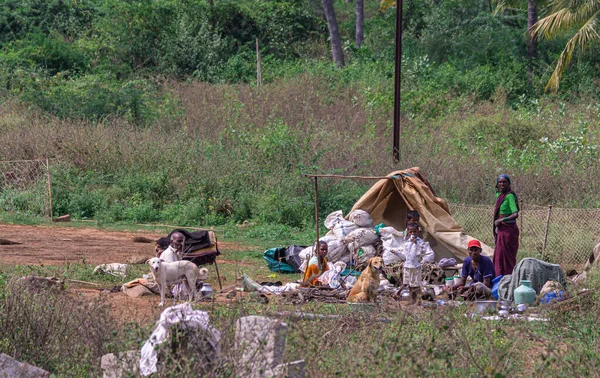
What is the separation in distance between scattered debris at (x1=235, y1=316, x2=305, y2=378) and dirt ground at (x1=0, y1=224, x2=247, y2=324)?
4467mm

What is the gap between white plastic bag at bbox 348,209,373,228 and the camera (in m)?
12.7

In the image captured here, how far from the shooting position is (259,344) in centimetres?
539

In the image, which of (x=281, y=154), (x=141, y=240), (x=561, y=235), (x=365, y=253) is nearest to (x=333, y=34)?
(x=281, y=154)

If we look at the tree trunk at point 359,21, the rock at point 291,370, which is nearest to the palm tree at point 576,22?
the tree trunk at point 359,21

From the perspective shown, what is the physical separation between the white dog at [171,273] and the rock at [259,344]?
3462mm

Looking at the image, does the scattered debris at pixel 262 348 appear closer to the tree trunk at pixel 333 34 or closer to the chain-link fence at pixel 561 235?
the chain-link fence at pixel 561 235

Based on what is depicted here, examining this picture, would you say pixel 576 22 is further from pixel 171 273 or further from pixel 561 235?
pixel 171 273

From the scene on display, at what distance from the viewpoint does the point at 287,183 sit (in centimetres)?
1770

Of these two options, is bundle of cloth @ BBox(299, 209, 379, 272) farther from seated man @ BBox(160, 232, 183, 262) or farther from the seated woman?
seated man @ BBox(160, 232, 183, 262)

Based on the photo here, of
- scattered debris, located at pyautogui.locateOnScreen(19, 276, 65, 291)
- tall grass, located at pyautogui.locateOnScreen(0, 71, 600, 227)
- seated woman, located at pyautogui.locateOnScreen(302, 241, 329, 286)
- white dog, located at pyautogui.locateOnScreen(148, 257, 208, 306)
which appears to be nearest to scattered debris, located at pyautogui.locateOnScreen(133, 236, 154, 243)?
tall grass, located at pyautogui.locateOnScreen(0, 71, 600, 227)

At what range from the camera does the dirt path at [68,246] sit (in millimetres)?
12391

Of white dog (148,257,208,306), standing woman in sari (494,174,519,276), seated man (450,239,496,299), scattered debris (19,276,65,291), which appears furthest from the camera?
standing woman in sari (494,174,519,276)

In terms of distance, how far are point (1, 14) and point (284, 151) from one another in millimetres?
15091

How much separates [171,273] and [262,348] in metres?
4.10
